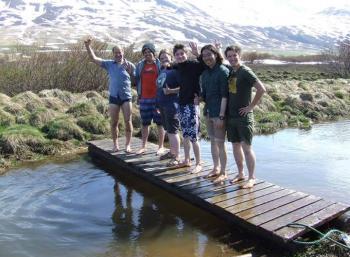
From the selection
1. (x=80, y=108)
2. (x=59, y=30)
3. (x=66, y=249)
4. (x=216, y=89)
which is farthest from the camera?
(x=59, y=30)

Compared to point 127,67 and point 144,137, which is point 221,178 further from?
point 127,67

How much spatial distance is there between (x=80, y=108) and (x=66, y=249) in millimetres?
7890

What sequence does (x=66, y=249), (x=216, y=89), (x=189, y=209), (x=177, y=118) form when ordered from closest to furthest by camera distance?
(x=66, y=249), (x=216, y=89), (x=189, y=209), (x=177, y=118)

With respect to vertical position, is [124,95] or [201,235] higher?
[124,95]

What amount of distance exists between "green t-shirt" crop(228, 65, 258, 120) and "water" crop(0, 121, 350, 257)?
1539 millimetres

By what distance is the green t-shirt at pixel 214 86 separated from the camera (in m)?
6.44

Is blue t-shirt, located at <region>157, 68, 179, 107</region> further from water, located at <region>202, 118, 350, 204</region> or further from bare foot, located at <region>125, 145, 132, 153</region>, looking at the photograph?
water, located at <region>202, 118, 350, 204</region>

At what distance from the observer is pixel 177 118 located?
7.66 m

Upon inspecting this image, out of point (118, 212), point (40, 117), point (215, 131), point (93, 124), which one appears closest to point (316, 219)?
point (215, 131)

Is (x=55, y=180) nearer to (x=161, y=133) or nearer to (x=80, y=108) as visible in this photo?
(x=161, y=133)

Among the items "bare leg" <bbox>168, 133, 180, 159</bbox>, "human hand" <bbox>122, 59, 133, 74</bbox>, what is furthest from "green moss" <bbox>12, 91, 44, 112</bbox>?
"bare leg" <bbox>168, 133, 180, 159</bbox>

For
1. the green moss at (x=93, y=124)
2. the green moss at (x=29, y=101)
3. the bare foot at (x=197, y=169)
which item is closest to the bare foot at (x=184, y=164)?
the bare foot at (x=197, y=169)

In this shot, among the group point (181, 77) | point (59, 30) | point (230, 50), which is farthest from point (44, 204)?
point (59, 30)

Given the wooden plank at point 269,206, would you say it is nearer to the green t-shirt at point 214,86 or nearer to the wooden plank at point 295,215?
the wooden plank at point 295,215
